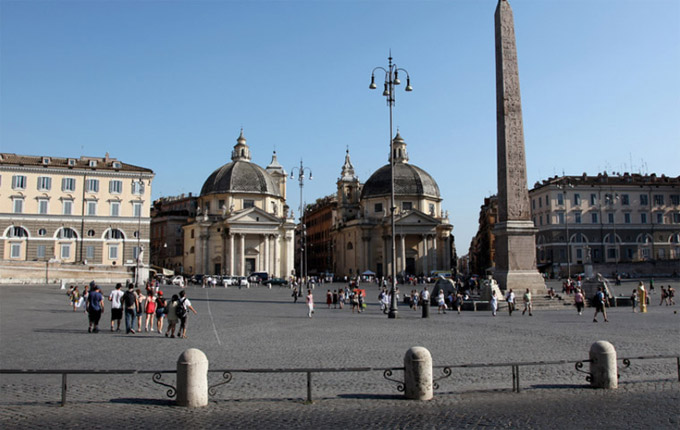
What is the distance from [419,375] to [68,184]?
2048 inches

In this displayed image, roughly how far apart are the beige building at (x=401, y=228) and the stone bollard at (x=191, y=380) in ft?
189

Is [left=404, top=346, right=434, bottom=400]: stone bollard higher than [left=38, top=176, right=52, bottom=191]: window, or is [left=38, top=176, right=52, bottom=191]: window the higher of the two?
[left=38, top=176, right=52, bottom=191]: window

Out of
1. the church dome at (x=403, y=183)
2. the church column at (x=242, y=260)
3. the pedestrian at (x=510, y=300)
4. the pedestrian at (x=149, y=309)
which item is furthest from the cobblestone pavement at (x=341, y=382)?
the church dome at (x=403, y=183)

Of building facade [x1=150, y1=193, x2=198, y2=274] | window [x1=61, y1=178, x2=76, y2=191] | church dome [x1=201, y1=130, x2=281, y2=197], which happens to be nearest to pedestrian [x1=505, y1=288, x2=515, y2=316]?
window [x1=61, y1=178, x2=76, y2=191]

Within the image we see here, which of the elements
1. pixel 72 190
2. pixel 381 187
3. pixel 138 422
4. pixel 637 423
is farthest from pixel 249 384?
pixel 381 187

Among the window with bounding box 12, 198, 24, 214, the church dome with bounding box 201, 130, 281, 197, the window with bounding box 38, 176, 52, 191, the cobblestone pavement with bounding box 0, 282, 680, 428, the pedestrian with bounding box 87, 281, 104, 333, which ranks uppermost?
the church dome with bounding box 201, 130, 281, 197

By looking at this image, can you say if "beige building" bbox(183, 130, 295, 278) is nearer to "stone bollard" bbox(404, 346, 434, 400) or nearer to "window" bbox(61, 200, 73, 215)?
"window" bbox(61, 200, 73, 215)

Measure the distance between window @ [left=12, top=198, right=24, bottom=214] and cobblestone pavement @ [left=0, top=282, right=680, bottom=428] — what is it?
3945 centimetres

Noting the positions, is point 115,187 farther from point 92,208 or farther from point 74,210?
point 74,210

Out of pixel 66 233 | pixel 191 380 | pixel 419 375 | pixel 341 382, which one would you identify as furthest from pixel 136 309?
pixel 66 233

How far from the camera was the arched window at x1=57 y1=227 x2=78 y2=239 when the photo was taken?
171 feet

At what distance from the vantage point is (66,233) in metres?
52.3

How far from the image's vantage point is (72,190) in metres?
52.7

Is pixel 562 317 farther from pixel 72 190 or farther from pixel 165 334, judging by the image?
pixel 72 190
